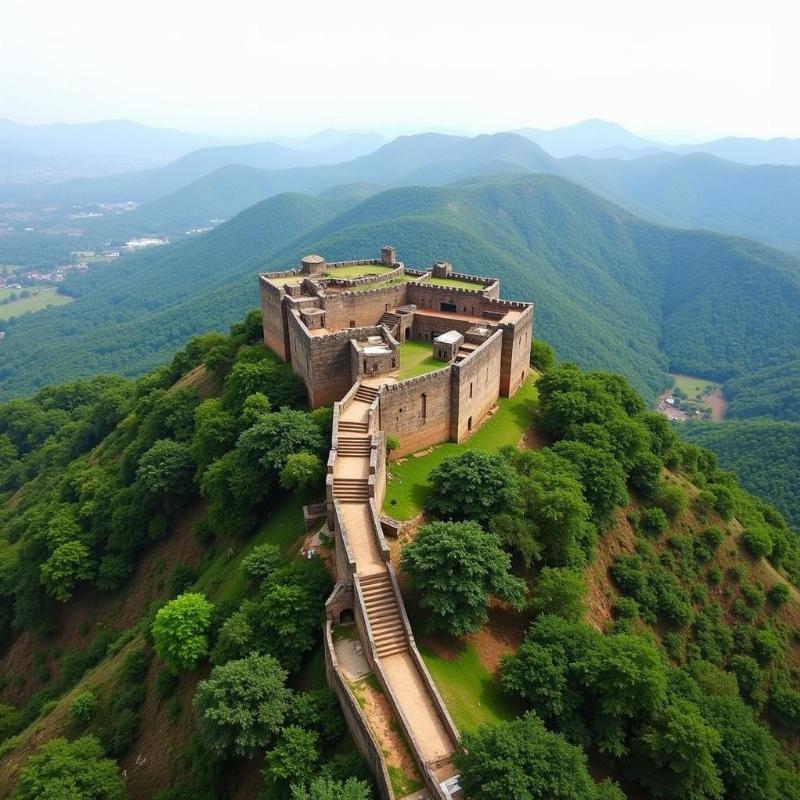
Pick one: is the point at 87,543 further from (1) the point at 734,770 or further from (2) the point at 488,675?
(1) the point at 734,770

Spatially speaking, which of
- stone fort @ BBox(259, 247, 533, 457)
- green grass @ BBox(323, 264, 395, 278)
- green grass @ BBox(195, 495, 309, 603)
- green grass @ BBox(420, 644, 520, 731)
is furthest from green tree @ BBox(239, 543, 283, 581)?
green grass @ BBox(323, 264, 395, 278)

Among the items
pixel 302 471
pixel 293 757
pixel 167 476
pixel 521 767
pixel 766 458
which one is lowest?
pixel 766 458

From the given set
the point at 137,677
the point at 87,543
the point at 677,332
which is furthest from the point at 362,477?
the point at 677,332

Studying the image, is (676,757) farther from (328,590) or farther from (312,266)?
(312,266)

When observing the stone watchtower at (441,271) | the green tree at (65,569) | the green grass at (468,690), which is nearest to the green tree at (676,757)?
the green grass at (468,690)

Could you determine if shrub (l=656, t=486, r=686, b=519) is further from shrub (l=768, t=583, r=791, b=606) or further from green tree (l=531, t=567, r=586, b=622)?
green tree (l=531, t=567, r=586, b=622)

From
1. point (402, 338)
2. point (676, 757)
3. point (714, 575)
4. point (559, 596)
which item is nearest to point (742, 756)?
point (676, 757)
